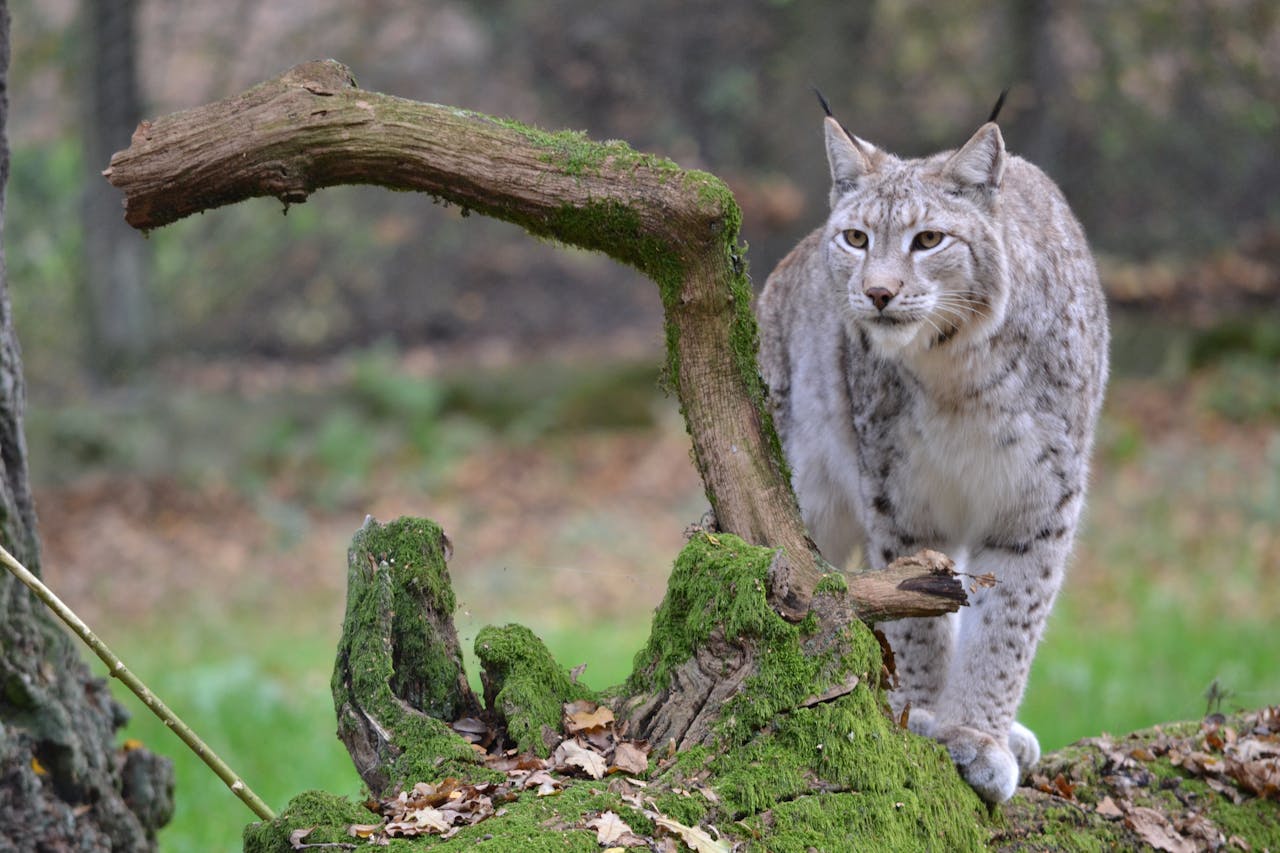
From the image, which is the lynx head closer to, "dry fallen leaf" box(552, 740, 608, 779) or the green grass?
"dry fallen leaf" box(552, 740, 608, 779)

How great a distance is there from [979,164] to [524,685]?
202 centimetres

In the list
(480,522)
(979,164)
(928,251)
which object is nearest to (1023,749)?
(928,251)

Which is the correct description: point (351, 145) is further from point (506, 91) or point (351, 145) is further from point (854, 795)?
point (506, 91)

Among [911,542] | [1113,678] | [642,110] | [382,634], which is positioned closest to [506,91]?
[642,110]

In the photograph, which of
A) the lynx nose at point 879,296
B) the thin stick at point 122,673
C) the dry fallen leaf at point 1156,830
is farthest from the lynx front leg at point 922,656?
the thin stick at point 122,673

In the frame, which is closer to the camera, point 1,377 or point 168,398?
point 1,377

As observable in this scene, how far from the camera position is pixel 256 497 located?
11633mm

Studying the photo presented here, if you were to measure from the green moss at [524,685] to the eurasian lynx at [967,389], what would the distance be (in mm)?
1146

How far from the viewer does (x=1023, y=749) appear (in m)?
3.93

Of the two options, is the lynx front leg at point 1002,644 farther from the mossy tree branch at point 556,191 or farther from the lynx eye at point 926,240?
the mossy tree branch at point 556,191

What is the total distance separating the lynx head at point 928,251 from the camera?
3.81 metres

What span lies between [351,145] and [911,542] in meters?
2.24

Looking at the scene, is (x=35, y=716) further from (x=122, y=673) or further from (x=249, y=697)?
(x=249, y=697)

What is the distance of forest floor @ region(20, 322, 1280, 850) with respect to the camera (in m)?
7.16
